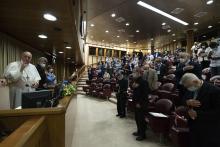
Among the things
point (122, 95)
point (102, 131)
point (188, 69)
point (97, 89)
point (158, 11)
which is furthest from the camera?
point (97, 89)

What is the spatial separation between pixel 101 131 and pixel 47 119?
3.10m

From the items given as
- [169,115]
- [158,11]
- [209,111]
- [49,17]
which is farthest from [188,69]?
[158,11]

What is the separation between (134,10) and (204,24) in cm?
495

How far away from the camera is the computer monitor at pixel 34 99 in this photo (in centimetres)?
248

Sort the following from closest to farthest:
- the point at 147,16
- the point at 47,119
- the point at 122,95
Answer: the point at 47,119, the point at 122,95, the point at 147,16

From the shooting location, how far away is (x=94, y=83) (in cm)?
1171

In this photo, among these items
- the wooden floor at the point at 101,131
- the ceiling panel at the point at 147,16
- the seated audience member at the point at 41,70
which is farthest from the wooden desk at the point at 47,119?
the ceiling panel at the point at 147,16

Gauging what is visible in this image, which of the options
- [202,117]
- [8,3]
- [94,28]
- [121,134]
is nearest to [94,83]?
[94,28]

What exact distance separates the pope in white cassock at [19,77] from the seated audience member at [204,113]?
247 cm

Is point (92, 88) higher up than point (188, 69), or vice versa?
point (188, 69)

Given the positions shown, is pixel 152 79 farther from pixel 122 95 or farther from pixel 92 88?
pixel 92 88

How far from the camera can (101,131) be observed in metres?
5.32

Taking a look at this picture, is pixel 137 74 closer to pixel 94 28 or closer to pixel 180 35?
pixel 94 28

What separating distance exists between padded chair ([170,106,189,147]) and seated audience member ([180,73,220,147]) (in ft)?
1.73
